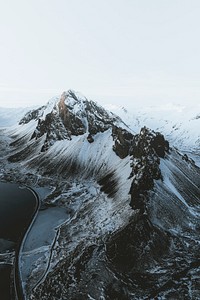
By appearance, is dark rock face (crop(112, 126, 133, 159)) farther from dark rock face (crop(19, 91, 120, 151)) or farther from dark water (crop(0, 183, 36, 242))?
dark water (crop(0, 183, 36, 242))

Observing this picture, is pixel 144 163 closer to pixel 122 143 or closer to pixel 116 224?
pixel 116 224

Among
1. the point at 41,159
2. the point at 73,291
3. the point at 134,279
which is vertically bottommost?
the point at 41,159

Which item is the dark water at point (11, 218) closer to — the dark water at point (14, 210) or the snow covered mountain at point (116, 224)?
the dark water at point (14, 210)

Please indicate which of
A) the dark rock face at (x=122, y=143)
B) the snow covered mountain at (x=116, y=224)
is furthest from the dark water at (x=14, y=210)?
the dark rock face at (x=122, y=143)

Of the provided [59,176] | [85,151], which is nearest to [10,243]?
[59,176]

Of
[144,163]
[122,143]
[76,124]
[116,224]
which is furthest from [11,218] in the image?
[76,124]

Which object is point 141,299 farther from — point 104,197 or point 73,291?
point 104,197
